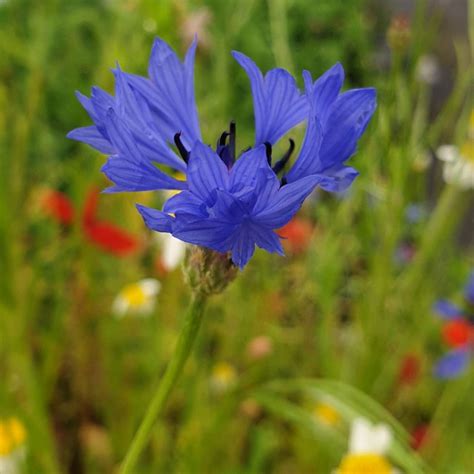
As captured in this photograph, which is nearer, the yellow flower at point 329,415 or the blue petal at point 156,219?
the blue petal at point 156,219

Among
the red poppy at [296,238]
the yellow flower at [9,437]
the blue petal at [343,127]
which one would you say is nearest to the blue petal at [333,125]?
the blue petal at [343,127]

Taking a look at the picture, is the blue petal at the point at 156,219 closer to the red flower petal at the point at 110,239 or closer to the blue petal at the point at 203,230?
the blue petal at the point at 203,230

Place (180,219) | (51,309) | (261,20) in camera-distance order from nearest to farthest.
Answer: (180,219)
(51,309)
(261,20)

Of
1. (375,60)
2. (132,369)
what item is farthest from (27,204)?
(375,60)

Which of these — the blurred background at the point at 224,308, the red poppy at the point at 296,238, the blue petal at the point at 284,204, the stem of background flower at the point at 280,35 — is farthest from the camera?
the red poppy at the point at 296,238

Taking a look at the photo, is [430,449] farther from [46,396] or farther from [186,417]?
[46,396]

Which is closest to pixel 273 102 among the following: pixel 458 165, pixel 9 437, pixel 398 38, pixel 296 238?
pixel 398 38

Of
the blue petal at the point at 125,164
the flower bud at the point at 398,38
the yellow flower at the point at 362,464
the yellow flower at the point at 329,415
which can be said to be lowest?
the yellow flower at the point at 329,415
